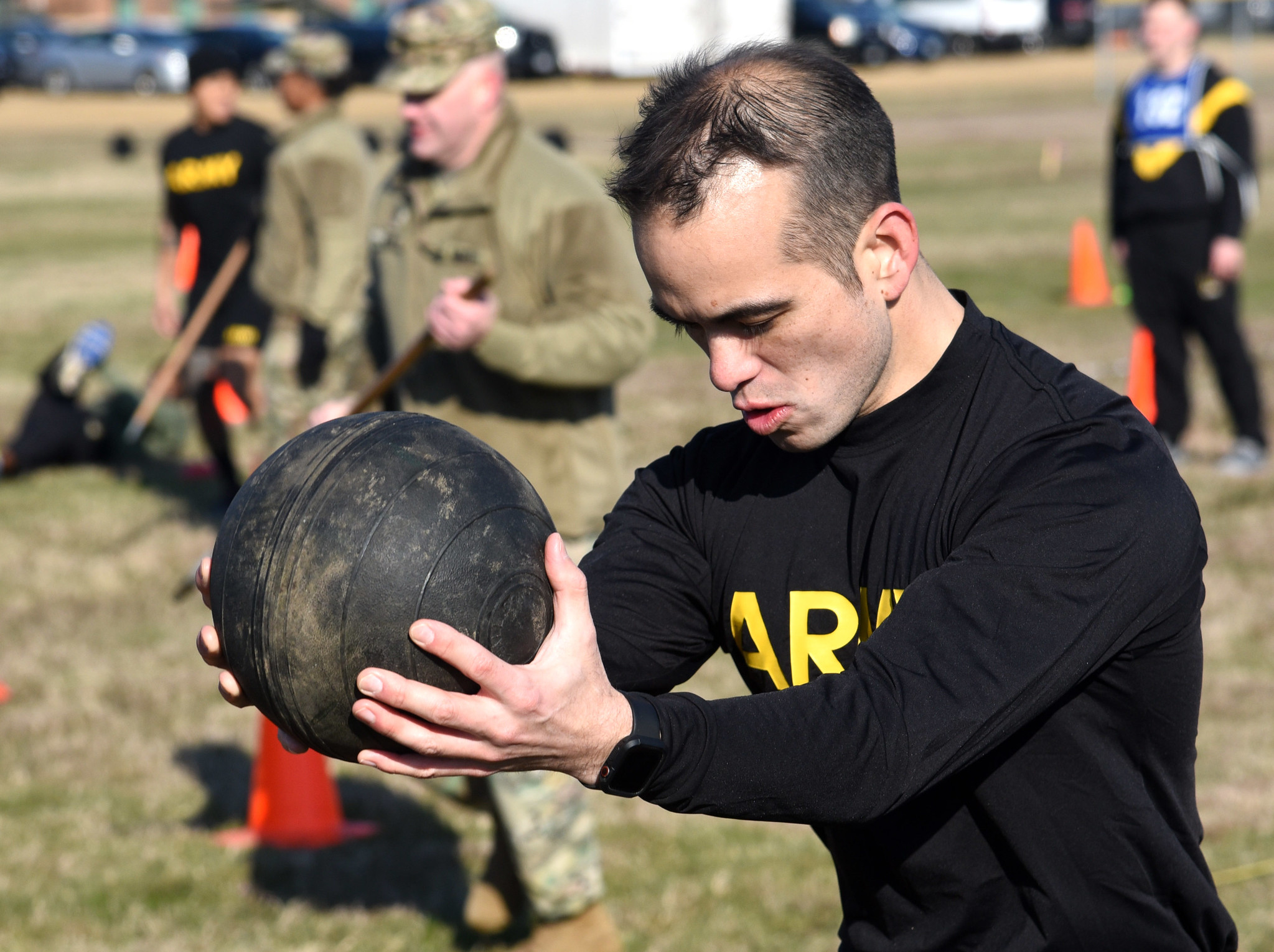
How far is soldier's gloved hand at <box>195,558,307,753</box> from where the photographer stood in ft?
8.66

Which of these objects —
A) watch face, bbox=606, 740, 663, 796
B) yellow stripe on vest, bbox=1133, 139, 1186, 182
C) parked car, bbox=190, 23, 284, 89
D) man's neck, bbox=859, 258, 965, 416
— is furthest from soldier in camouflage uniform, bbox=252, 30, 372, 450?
parked car, bbox=190, 23, 284, 89

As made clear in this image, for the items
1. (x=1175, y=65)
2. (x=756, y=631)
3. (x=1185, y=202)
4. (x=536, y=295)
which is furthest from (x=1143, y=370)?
(x=756, y=631)

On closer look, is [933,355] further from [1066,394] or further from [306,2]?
[306,2]

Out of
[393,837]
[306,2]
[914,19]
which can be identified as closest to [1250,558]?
[393,837]

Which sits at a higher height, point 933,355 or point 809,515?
point 933,355

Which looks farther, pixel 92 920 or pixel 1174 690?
pixel 92 920

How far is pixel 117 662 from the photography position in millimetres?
8188

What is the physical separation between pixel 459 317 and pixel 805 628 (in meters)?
2.38

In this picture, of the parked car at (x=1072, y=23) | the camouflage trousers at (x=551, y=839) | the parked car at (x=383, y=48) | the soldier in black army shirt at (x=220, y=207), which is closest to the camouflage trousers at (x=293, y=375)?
the soldier in black army shirt at (x=220, y=207)

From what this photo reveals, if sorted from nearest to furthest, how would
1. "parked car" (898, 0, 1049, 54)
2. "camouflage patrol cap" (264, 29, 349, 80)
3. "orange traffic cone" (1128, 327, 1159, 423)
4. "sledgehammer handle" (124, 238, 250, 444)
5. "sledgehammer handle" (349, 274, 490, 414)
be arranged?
"sledgehammer handle" (349, 274, 490, 414) → "camouflage patrol cap" (264, 29, 349, 80) → "orange traffic cone" (1128, 327, 1159, 423) → "sledgehammer handle" (124, 238, 250, 444) → "parked car" (898, 0, 1049, 54)

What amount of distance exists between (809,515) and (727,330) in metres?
0.44

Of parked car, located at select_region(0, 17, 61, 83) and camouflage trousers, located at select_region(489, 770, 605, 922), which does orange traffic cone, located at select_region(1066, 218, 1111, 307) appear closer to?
camouflage trousers, located at select_region(489, 770, 605, 922)

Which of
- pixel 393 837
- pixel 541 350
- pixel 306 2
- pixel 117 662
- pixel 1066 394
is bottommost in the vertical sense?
pixel 306 2

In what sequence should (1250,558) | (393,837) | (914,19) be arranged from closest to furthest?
(393,837)
(1250,558)
(914,19)
